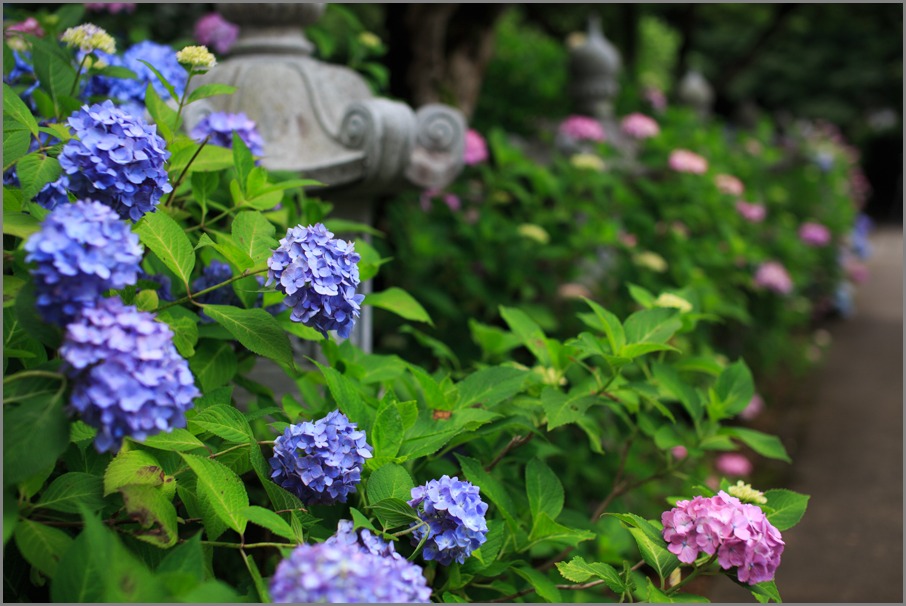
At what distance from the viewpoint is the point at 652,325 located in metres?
1.63

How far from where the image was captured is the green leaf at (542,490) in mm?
1448

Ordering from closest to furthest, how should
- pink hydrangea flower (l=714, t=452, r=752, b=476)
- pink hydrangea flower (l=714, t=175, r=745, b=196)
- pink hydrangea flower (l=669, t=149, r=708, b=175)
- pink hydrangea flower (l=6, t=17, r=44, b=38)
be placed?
1. pink hydrangea flower (l=6, t=17, r=44, b=38)
2. pink hydrangea flower (l=714, t=452, r=752, b=476)
3. pink hydrangea flower (l=669, t=149, r=708, b=175)
4. pink hydrangea flower (l=714, t=175, r=745, b=196)

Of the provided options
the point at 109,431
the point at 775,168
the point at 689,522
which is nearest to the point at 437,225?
the point at 689,522

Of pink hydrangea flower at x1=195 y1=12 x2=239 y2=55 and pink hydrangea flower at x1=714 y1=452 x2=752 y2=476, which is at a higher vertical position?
pink hydrangea flower at x1=195 y1=12 x2=239 y2=55

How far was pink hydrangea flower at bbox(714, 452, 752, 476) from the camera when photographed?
4.32m

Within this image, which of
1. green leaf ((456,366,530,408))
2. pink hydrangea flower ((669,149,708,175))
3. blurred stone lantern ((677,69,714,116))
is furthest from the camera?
blurred stone lantern ((677,69,714,116))

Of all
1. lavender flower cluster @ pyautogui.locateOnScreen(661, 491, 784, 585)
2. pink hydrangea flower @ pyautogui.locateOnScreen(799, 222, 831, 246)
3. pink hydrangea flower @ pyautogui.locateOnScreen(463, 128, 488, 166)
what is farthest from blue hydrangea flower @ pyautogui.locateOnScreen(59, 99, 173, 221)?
pink hydrangea flower @ pyautogui.locateOnScreen(799, 222, 831, 246)

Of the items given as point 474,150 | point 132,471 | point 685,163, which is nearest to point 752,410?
point 685,163

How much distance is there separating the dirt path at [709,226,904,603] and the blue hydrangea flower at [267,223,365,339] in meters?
1.50

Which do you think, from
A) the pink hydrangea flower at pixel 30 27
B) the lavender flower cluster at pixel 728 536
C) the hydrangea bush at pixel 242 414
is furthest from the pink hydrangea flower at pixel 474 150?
the lavender flower cluster at pixel 728 536

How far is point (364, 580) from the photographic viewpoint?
33.9 inches

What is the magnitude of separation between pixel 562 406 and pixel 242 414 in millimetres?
552

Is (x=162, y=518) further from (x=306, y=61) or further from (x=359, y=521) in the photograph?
(x=306, y=61)

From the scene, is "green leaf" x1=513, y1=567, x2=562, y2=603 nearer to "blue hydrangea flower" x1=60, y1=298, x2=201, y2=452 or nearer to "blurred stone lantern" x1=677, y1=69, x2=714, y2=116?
"blue hydrangea flower" x1=60, y1=298, x2=201, y2=452
